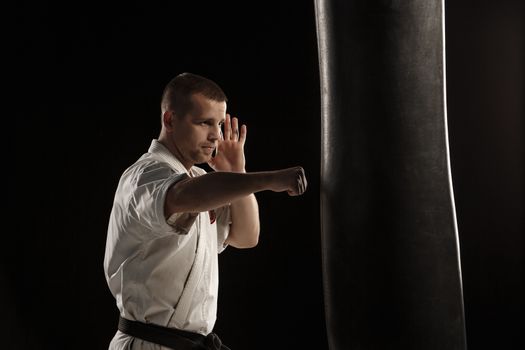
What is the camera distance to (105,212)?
2.93 meters

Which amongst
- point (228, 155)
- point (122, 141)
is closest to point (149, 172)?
point (228, 155)

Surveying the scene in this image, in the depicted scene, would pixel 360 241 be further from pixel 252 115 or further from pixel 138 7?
pixel 138 7

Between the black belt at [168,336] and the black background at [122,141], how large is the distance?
1.28 metres

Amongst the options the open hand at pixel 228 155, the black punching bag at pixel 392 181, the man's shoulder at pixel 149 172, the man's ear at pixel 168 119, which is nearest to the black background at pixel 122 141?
the open hand at pixel 228 155

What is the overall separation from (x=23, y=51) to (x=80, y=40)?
216 millimetres

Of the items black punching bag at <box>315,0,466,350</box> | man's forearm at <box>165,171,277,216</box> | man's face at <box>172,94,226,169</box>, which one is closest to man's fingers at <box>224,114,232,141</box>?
man's face at <box>172,94,226,169</box>

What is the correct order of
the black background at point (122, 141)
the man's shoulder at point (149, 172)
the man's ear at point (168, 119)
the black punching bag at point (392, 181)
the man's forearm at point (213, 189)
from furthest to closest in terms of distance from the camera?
the black background at point (122, 141) < the man's ear at point (168, 119) < the man's shoulder at point (149, 172) < the man's forearm at point (213, 189) < the black punching bag at point (392, 181)

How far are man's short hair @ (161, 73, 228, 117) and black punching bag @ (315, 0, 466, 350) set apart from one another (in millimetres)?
486

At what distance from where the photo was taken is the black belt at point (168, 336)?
1625 millimetres

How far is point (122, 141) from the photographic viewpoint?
2.96 m

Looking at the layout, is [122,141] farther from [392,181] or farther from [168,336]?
[392,181]

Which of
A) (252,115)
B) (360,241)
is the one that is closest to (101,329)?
(252,115)

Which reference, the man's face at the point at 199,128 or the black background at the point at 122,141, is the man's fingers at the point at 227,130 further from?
the black background at the point at 122,141

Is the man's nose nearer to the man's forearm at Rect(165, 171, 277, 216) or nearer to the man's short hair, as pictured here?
the man's short hair
